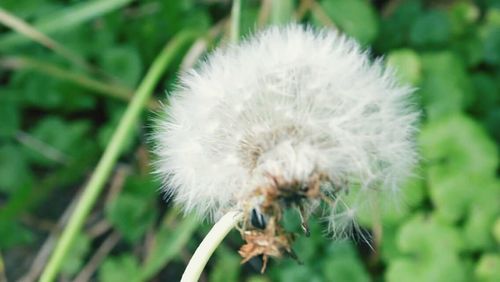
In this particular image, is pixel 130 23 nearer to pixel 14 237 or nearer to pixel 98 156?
pixel 98 156

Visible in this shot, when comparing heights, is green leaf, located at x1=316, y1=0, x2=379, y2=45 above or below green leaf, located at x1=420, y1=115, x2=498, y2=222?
above

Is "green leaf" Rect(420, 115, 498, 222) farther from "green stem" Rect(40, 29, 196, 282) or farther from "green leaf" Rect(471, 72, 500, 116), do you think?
"green stem" Rect(40, 29, 196, 282)

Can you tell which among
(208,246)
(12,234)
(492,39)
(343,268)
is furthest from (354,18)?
(208,246)

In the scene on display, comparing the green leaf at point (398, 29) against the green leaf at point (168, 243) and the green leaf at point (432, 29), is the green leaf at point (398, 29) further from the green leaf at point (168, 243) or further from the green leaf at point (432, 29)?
the green leaf at point (168, 243)

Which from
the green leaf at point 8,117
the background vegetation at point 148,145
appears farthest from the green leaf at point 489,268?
the green leaf at point 8,117

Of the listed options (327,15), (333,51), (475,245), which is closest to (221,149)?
(333,51)

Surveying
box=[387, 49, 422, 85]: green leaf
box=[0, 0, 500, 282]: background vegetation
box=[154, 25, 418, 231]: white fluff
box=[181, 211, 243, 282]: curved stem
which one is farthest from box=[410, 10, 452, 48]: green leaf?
box=[181, 211, 243, 282]: curved stem

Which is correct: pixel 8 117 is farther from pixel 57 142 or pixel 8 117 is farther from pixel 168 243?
pixel 168 243
